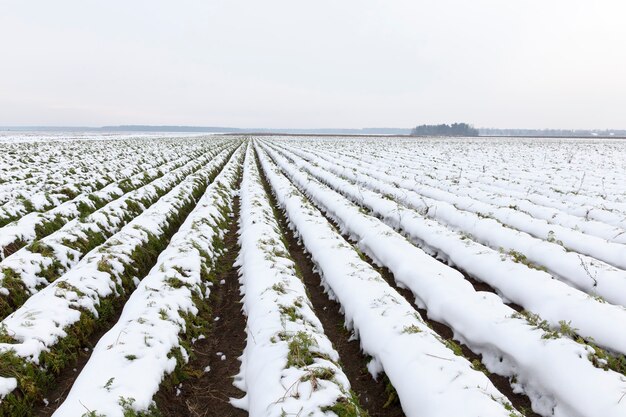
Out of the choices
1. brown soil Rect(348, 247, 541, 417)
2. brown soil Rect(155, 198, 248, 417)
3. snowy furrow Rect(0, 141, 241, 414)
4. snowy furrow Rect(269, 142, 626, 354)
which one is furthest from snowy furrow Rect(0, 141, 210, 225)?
snowy furrow Rect(269, 142, 626, 354)

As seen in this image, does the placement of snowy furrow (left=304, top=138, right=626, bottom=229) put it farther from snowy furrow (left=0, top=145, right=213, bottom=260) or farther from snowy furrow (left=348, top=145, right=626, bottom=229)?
snowy furrow (left=0, top=145, right=213, bottom=260)

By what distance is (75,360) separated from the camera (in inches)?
188

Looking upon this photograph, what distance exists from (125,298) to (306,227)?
16.1 ft

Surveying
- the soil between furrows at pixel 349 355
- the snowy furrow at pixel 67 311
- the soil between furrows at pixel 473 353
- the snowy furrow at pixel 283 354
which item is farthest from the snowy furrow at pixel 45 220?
the soil between furrows at pixel 473 353

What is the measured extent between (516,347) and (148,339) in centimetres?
471

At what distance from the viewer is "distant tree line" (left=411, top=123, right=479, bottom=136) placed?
150163mm

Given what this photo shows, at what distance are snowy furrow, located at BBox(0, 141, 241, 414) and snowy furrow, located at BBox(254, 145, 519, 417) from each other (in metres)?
4.01

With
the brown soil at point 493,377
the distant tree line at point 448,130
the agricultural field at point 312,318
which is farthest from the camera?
the distant tree line at point 448,130

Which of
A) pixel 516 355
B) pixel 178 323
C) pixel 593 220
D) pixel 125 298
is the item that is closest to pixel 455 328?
pixel 516 355

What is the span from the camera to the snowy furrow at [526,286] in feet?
15.1

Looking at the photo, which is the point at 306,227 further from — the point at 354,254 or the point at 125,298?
the point at 125,298

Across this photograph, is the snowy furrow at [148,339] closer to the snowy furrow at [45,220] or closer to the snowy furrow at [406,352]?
the snowy furrow at [406,352]

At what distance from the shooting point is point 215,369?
15.7 ft

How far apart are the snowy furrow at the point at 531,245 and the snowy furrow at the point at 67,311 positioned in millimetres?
7750
